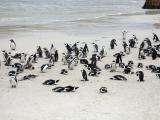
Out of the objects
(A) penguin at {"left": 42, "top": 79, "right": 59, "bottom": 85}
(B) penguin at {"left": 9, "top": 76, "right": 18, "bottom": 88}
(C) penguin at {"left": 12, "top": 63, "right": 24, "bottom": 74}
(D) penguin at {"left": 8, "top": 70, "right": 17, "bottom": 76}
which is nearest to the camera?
(B) penguin at {"left": 9, "top": 76, "right": 18, "bottom": 88}

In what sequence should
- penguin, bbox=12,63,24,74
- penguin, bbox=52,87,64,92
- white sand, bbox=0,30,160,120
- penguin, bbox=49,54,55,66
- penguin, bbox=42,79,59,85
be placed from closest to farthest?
white sand, bbox=0,30,160,120, penguin, bbox=52,87,64,92, penguin, bbox=42,79,59,85, penguin, bbox=12,63,24,74, penguin, bbox=49,54,55,66

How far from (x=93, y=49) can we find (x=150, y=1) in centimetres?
3233

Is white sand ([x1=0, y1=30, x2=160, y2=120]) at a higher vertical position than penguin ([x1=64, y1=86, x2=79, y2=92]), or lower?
lower

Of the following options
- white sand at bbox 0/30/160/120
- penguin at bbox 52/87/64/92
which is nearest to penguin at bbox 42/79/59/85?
white sand at bbox 0/30/160/120

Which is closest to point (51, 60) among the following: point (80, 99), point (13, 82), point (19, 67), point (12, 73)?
point (19, 67)

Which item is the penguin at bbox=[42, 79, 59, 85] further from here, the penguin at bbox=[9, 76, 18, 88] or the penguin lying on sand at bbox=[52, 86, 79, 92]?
the penguin at bbox=[9, 76, 18, 88]

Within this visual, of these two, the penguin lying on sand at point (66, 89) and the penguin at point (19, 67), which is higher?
the penguin at point (19, 67)

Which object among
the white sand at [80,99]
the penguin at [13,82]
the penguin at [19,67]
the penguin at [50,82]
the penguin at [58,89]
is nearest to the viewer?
the white sand at [80,99]

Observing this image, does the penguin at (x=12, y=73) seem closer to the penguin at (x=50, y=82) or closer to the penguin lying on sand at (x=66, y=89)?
the penguin at (x=50, y=82)

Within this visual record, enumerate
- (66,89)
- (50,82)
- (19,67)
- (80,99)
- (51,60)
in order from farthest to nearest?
(51,60) < (19,67) < (50,82) < (66,89) < (80,99)

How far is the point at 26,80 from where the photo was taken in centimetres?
1487

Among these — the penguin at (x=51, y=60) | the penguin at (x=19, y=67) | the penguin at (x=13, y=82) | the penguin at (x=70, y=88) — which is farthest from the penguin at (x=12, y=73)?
the penguin at (x=70, y=88)

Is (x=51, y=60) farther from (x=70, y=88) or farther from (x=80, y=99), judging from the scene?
(x=80, y=99)

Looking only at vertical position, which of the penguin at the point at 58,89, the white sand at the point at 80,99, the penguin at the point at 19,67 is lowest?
the white sand at the point at 80,99
